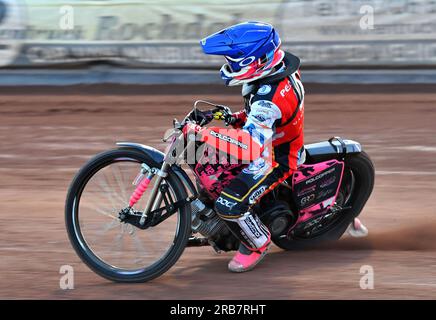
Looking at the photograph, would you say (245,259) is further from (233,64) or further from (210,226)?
(233,64)

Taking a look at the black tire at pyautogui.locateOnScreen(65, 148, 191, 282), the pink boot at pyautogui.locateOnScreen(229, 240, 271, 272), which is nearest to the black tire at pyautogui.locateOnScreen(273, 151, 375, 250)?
the pink boot at pyautogui.locateOnScreen(229, 240, 271, 272)

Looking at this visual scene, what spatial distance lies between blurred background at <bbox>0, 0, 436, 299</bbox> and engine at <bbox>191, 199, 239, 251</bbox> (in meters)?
0.48

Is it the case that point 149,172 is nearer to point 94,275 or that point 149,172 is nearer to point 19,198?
point 94,275

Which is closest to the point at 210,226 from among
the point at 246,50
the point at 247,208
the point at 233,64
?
the point at 247,208

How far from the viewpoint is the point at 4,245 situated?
6.64 m

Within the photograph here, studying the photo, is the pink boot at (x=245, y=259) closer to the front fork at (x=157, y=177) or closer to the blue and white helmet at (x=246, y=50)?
the front fork at (x=157, y=177)

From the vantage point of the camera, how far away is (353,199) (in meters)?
6.51

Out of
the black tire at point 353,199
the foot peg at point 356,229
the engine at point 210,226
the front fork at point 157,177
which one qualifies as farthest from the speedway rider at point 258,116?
the foot peg at point 356,229

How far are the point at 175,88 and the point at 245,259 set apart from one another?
883cm

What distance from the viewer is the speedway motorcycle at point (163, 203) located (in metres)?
5.62

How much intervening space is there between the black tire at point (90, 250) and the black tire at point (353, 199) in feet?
3.63

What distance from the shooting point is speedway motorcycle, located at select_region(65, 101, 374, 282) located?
5.62 meters

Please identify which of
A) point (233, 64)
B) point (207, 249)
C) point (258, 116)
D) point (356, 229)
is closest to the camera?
point (258, 116)

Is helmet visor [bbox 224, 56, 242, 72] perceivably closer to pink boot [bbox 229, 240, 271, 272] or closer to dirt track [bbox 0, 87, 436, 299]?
pink boot [bbox 229, 240, 271, 272]
